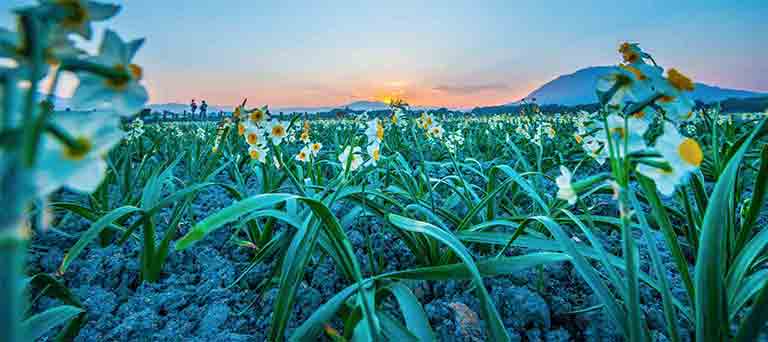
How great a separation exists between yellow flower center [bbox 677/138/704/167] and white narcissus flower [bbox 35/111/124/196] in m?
0.83

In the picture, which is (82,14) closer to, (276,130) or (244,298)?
(244,298)

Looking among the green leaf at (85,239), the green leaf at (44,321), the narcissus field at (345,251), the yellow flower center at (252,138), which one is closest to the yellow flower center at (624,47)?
the narcissus field at (345,251)

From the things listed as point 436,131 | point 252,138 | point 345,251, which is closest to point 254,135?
point 252,138

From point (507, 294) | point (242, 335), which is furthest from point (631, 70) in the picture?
point (242, 335)

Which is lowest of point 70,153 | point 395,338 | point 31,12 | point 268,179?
point 395,338

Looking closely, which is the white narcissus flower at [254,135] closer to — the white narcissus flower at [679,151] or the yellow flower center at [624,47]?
the yellow flower center at [624,47]

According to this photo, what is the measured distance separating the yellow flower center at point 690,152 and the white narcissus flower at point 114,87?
2.71 ft

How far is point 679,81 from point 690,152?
0.48 feet

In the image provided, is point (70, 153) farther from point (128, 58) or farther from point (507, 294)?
point (507, 294)

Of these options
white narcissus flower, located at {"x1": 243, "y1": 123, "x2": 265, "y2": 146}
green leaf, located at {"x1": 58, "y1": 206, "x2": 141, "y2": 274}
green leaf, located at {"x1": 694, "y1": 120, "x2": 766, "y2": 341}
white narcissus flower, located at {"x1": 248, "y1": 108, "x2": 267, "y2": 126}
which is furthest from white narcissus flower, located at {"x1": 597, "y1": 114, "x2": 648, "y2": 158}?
white narcissus flower, located at {"x1": 248, "y1": 108, "x2": 267, "y2": 126}

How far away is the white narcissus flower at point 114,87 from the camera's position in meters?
0.39

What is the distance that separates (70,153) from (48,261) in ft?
6.41

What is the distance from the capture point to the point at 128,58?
40 cm

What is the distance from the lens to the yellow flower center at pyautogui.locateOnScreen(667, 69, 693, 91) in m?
0.66
